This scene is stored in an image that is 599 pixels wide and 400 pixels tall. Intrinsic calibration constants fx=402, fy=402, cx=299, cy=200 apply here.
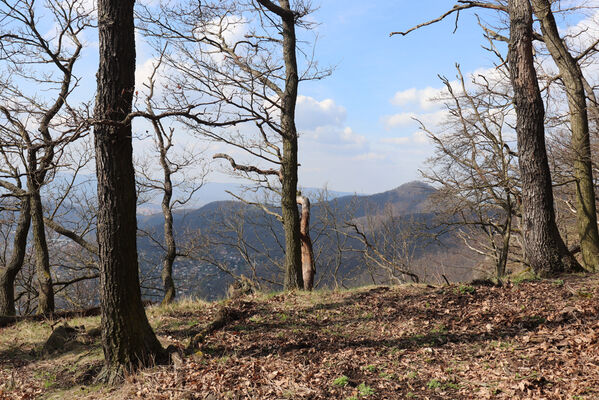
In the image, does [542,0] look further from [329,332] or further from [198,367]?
[198,367]

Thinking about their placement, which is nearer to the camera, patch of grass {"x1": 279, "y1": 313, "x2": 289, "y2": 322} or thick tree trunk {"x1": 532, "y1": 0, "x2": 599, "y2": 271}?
patch of grass {"x1": 279, "y1": 313, "x2": 289, "y2": 322}

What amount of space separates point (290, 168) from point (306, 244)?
2.13 m

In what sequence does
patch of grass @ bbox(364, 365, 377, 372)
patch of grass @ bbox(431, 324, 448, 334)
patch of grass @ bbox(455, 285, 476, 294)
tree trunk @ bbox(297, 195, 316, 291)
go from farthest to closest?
tree trunk @ bbox(297, 195, 316, 291) → patch of grass @ bbox(455, 285, 476, 294) → patch of grass @ bbox(431, 324, 448, 334) → patch of grass @ bbox(364, 365, 377, 372)

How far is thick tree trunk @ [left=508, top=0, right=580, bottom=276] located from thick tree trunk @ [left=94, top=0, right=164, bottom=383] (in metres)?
6.93

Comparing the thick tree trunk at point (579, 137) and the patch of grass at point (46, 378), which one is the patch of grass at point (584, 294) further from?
the patch of grass at point (46, 378)

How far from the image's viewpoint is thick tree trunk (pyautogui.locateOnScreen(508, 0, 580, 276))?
7574 mm

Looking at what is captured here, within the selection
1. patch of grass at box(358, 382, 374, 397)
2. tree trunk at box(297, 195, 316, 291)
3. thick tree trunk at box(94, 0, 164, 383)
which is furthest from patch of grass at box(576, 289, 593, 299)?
thick tree trunk at box(94, 0, 164, 383)

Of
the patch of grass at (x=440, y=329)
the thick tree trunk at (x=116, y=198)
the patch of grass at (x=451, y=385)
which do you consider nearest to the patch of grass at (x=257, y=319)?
the thick tree trunk at (x=116, y=198)

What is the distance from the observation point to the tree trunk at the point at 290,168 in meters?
9.13

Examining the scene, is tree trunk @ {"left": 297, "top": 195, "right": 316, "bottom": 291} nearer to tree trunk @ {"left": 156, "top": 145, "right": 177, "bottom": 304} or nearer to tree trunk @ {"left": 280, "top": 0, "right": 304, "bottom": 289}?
tree trunk @ {"left": 280, "top": 0, "right": 304, "bottom": 289}

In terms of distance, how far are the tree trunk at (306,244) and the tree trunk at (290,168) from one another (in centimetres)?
56

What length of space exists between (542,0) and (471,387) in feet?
28.6

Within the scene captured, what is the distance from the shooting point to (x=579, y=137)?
9125 millimetres

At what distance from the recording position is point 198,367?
15.9 ft
